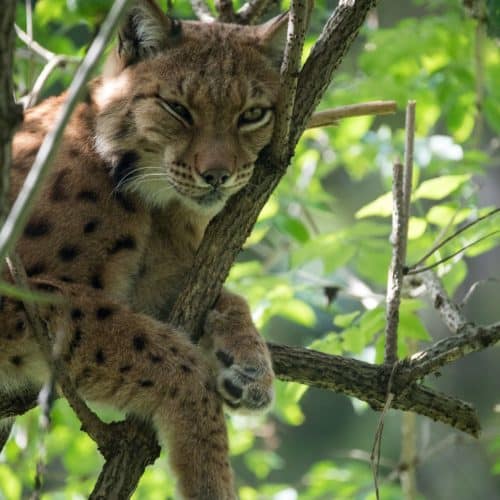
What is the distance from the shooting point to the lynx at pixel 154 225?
11.9ft

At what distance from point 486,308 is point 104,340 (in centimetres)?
829

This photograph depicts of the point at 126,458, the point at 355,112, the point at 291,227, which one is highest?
the point at 291,227

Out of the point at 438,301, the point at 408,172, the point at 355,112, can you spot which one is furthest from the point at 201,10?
the point at 438,301

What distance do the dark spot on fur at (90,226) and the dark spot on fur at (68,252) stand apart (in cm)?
9

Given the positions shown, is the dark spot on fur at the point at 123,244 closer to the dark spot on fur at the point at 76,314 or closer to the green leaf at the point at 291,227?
the dark spot on fur at the point at 76,314

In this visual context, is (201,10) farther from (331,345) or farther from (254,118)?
(331,345)

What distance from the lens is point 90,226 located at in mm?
3861

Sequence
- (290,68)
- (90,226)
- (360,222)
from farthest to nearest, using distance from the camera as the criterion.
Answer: (360,222), (90,226), (290,68)

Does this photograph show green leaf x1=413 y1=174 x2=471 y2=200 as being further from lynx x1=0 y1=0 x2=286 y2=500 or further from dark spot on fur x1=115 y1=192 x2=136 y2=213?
dark spot on fur x1=115 y1=192 x2=136 y2=213

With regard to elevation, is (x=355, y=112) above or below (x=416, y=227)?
below

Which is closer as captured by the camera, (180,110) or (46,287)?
(46,287)

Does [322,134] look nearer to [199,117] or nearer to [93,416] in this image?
[199,117]

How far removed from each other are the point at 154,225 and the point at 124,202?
23cm

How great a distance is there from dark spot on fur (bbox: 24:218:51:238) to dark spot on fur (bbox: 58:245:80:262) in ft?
0.33
